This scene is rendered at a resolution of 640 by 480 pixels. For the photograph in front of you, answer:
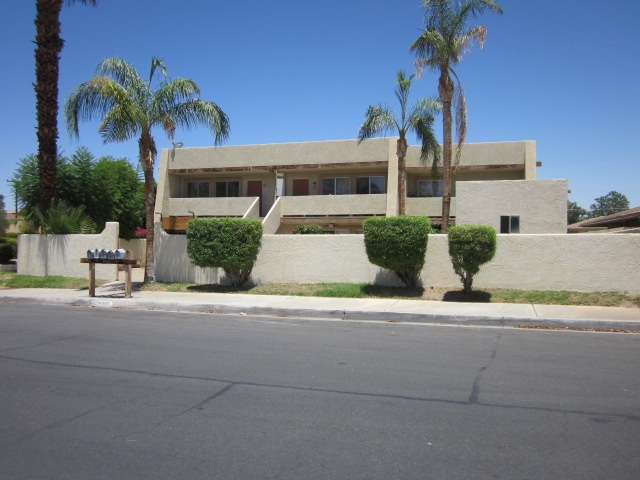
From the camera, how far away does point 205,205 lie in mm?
31109

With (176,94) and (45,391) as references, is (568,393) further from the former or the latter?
(176,94)

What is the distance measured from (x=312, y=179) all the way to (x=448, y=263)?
15.3 meters

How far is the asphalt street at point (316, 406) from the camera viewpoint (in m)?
4.61

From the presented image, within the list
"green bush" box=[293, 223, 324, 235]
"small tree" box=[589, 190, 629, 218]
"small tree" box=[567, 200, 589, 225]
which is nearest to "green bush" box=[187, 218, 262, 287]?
"green bush" box=[293, 223, 324, 235]

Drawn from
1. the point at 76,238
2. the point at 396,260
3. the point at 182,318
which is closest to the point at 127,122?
the point at 76,238

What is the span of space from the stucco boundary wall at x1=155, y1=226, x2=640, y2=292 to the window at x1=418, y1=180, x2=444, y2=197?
13024 mm

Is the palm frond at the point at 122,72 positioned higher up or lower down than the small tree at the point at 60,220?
higher up

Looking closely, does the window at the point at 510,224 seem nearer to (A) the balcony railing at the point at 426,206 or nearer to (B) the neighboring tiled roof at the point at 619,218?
(A) the balcony railing at the point at 426,206

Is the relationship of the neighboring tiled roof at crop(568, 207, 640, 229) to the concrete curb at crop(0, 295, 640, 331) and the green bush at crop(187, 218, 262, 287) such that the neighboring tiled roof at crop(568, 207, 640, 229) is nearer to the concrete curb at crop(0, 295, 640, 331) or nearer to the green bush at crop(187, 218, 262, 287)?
the concrete curb at crop(0, 295, 640, 331)

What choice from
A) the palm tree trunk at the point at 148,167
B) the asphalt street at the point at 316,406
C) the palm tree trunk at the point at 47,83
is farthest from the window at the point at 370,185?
the asphalt street at the point at 316,406

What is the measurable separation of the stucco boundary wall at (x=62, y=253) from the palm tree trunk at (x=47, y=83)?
2.00 m

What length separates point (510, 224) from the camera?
19.2 m

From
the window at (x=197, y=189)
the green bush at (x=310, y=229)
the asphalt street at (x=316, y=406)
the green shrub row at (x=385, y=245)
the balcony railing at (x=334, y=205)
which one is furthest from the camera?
the window at (x=197, y=189)

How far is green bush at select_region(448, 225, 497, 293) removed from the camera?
14805 mm
